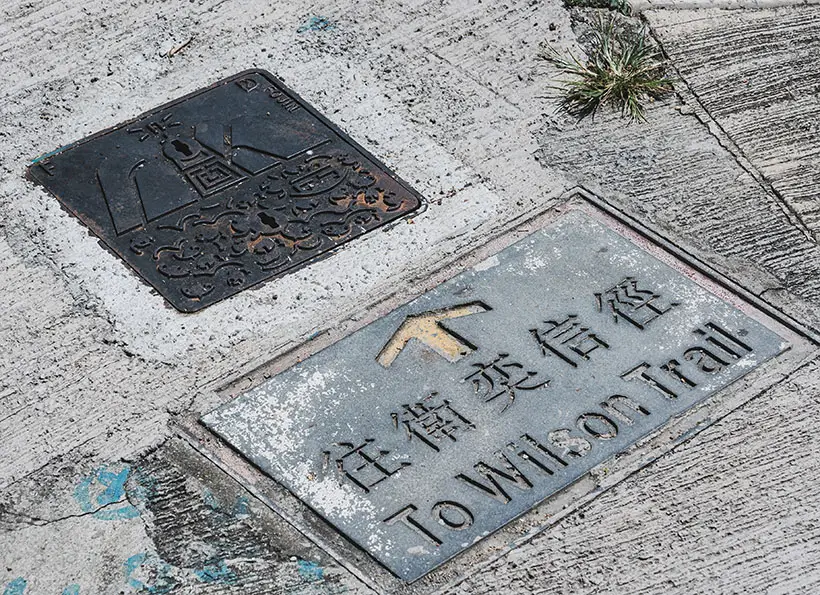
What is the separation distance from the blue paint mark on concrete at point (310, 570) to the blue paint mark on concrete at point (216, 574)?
0.17 metres

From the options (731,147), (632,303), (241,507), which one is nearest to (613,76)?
(731,147)

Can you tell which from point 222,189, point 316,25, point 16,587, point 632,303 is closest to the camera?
point 16,587

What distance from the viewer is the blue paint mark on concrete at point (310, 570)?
10.7 feet

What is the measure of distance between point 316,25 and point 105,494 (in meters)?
2.32

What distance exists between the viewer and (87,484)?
3488mm

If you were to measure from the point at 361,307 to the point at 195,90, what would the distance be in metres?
1.31

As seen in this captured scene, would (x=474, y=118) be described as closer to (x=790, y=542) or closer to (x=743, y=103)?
(x=743, y=103)

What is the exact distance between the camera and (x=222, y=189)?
4.37m

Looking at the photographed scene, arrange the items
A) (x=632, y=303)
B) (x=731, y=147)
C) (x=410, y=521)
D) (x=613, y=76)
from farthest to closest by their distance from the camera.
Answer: (x=613, y=76)
(x=731, y=147)
(x=632, y=303)
(x=410, y=521)

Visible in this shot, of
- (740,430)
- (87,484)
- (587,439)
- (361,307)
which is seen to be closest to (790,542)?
(740,430)

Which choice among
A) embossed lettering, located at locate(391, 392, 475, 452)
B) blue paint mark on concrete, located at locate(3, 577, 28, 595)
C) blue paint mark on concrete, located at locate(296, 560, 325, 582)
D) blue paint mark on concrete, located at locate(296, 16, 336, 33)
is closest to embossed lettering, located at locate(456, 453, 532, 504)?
embossed lettering, located at locate(391, 392, 475, 452)

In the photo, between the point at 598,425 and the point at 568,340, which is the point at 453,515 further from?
the point at 568,340

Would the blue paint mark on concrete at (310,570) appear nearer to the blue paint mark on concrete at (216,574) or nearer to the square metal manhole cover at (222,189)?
the blue paint mark on concrete at (216,574)

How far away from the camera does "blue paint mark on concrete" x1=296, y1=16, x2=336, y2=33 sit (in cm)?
506
